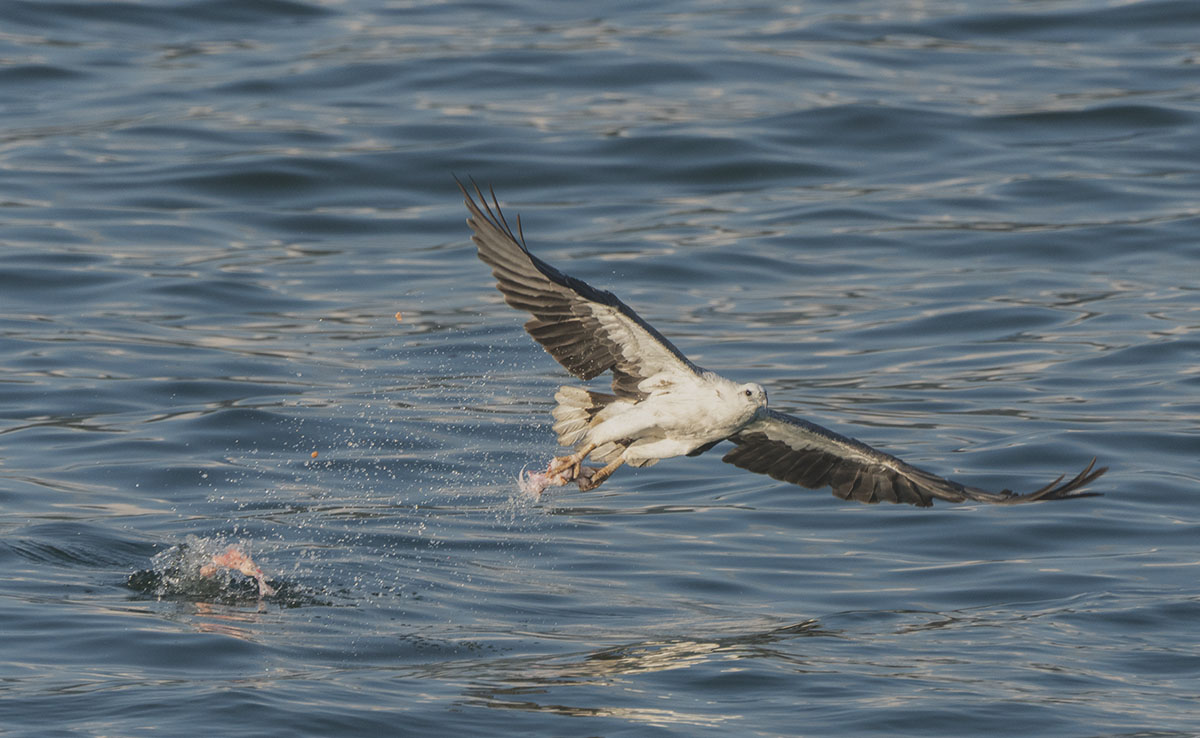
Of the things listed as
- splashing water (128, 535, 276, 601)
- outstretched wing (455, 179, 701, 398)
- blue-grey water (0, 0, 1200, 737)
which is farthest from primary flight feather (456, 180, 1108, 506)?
splashing water (128, 535, 276, 601)

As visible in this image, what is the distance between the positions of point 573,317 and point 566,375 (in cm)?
588

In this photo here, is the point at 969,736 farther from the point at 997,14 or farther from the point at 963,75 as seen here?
the point at 997,14

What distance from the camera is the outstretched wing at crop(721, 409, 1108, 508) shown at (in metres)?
9.64

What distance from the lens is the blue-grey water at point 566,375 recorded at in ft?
30.8

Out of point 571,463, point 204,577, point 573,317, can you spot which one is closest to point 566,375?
point 204,577

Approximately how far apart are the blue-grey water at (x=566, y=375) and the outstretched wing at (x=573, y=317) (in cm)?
166

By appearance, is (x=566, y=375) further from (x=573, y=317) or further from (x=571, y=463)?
(x=573, y=317)

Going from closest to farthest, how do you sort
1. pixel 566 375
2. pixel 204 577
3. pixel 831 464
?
pixel 831 464 < pixel 204 577 < pixel 566 375

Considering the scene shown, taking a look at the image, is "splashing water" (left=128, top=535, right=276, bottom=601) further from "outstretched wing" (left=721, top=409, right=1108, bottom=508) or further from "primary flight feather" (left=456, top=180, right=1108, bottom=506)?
"outstretched wing" (left=721, top=409, right=1108, bottom=508)

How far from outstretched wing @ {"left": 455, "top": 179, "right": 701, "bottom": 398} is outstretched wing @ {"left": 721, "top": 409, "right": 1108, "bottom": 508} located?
0.78m

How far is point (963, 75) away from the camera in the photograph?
24141 millimetres

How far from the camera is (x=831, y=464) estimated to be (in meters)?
10.1

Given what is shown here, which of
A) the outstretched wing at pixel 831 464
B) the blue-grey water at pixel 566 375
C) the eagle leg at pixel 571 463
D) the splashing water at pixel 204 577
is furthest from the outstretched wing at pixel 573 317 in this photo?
the splashing water at pixel 204 577

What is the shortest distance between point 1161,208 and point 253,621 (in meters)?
12.7
